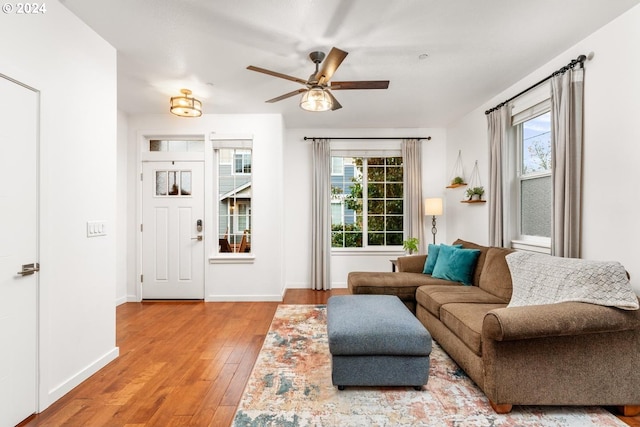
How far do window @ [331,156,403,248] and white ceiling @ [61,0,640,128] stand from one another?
1.64 metres

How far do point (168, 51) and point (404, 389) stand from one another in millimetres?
3423

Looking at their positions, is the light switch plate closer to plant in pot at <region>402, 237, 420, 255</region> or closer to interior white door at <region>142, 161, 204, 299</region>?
interior white door at <region>142, 161, 204, 299</region>

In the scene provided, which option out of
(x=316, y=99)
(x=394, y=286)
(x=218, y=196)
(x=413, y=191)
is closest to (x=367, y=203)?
(x=413, y=191)

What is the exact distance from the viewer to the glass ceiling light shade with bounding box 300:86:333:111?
9.06 feet

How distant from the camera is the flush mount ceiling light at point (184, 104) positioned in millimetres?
3710

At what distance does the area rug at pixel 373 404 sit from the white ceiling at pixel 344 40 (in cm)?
271

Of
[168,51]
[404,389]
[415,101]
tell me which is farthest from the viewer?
[415,101]

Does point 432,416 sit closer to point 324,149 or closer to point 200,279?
point 200,279

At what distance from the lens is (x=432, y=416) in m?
1.86

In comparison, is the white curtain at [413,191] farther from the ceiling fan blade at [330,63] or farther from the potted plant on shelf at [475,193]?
the ceiling fan blade at [330,63]

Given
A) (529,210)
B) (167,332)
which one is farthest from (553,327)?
(167,332)

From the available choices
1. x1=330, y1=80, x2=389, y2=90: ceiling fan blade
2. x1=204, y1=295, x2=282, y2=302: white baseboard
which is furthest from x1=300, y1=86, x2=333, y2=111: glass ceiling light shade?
x1=204, y1=295, x2=282, y2=302: white baseboard

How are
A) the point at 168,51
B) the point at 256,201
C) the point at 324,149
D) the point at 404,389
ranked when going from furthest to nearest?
the point at 324,149, the point at 256,201, the point at 168,51, the point at 404,389

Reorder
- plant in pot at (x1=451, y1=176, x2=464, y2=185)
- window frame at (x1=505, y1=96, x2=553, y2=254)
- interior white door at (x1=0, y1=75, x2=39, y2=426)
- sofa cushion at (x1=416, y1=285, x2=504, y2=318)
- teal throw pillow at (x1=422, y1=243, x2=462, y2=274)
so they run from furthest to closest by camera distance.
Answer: plant in pot at (x1=451, y1=176, x2=464, y2=185)
teal throw pillow at (x1=422, y1=243, x2=462, y2=274)
window frame at (x1=505, y1=96, x2=553, y2=254)
sofa cushion at (x1=416, y1=285, x2=504, y2=318)
interior white door at (x1=0, y1=75, x2=39, y2=426)
